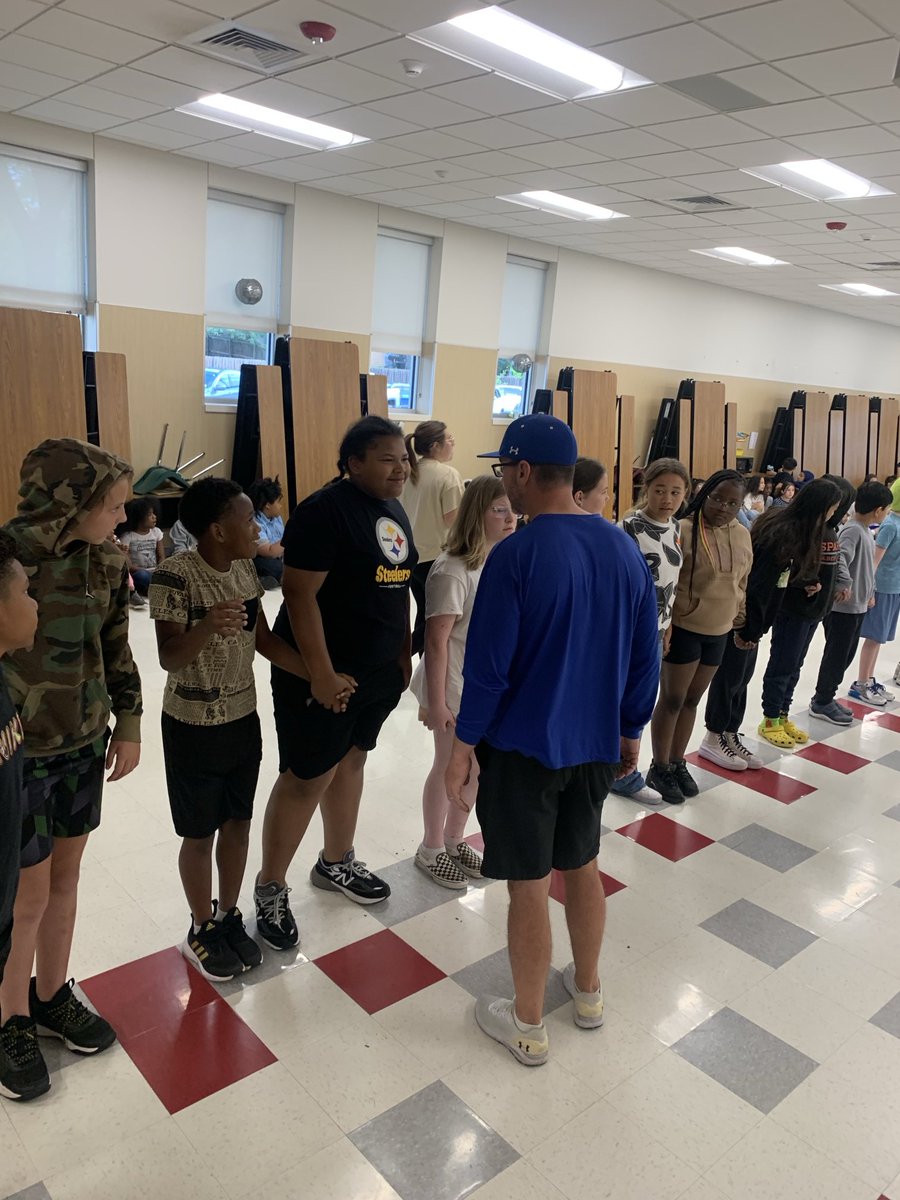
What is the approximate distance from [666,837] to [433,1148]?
170 cm

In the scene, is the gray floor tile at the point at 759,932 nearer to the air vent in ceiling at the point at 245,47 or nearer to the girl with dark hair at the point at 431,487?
the girl with dark hair at the point at 431,487

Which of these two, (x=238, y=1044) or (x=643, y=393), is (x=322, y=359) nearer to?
(x=643, y=393)

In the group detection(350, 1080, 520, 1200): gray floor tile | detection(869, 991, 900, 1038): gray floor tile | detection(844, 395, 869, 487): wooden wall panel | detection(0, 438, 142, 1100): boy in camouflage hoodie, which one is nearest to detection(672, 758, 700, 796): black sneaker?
detection(869, 991, 900, 1038): gray floor tile

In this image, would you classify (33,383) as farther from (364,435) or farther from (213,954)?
(213,954)

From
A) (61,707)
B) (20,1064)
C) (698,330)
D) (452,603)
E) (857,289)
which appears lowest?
(20,1064)

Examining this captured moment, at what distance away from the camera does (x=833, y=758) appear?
4.16 meters

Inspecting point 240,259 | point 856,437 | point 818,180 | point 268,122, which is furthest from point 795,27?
point 856,437

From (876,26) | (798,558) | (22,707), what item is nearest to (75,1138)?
(22,707)

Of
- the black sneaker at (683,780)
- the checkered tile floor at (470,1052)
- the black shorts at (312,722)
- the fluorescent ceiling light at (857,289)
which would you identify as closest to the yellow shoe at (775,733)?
the black sneaker at (683,780)

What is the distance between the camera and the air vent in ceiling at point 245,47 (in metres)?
4.13

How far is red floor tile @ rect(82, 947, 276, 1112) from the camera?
75.4 inches

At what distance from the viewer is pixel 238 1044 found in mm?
2025

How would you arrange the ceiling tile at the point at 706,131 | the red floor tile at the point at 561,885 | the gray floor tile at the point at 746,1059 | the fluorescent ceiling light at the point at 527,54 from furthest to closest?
the ceiling tile at the point at 706,131, the fluorescent ceiling light at the point at 527,54, the red floor tile at the point at 561,885, the gray floor tile at the point at 746,1059

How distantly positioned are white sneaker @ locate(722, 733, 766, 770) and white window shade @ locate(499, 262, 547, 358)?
725 cm
